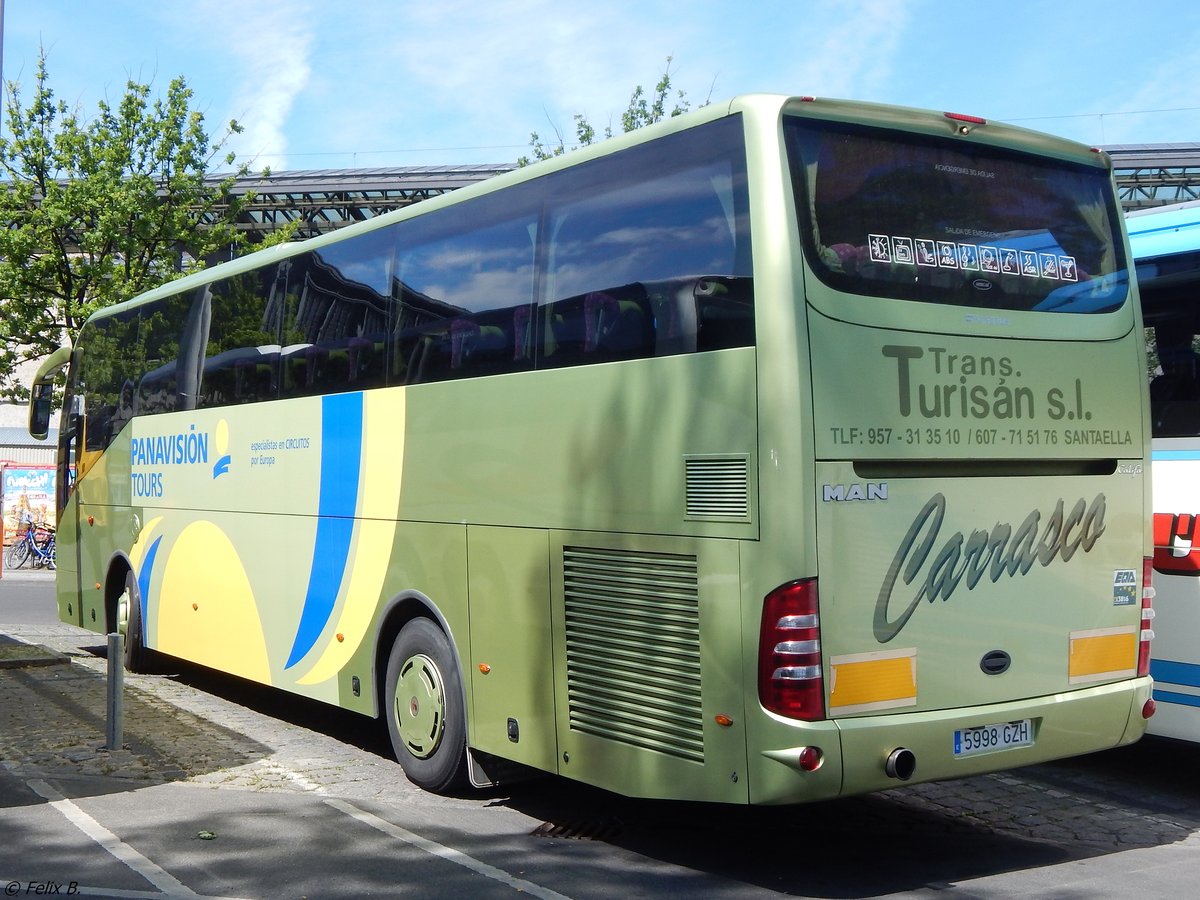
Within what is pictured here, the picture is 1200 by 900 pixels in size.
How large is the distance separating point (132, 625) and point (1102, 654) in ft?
30.2

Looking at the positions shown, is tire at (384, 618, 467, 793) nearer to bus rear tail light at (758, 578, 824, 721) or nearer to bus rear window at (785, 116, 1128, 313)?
bus rear tail light at (758, 578, 824, 721)

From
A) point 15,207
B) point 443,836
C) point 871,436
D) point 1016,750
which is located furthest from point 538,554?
point 15,207

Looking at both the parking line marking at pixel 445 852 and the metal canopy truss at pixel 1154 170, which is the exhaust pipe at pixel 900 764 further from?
the metal canopy truss at pixel 1154 170

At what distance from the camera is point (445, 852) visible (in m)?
6.62

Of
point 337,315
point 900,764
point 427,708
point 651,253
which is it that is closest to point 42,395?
point 337,315

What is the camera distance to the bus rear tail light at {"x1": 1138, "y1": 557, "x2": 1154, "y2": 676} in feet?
22.3

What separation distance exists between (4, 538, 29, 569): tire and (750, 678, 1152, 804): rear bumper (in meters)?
25.7

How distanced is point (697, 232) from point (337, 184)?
1356 inches

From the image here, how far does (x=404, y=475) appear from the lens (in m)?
8.20

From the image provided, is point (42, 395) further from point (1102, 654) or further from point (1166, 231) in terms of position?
point (1102, 654)

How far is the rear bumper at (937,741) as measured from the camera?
5.60 meters

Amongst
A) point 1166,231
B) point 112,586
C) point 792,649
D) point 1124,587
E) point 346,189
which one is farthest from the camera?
point 346,189

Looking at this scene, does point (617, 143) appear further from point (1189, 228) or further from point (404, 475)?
point (1189, 228)

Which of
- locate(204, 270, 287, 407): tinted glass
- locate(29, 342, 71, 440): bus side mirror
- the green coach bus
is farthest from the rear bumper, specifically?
locate(29, 342, 71, 440): bus side mirror
